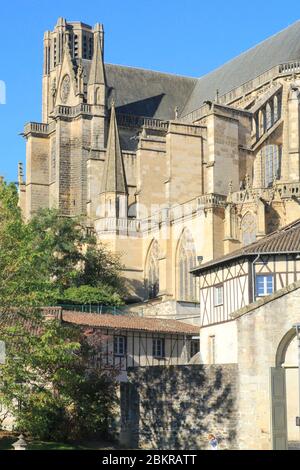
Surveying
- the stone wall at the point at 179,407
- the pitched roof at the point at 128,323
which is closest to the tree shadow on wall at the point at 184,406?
the stone wall at the point at 179,407

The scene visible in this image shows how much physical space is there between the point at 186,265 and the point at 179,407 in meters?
27.5

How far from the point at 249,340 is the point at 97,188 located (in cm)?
4284

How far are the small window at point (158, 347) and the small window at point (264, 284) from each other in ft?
26.3

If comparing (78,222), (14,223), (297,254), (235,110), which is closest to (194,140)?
(235,110)

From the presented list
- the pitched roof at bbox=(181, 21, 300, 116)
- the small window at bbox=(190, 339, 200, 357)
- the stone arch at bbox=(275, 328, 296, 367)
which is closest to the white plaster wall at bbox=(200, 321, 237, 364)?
the small window at bbox=(190, 339, 200, 357)

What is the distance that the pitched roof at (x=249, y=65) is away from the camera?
71.2m

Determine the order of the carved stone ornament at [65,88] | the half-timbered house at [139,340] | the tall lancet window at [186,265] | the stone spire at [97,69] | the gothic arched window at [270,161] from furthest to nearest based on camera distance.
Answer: the carved stone ornament at [65,88] → the stone spire at [97,69] → the gothic arched window at [270,161] → the tall lancet window at [186,265] → the half-timbered house at [139,340]

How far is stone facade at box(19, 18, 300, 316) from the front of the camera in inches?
2261

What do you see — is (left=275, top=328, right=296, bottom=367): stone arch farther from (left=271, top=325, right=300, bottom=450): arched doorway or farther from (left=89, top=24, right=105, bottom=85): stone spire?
(left=89, top=24, right=105, bottom=85): stone spire

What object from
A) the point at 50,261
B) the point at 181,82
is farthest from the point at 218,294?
the point at 181,82

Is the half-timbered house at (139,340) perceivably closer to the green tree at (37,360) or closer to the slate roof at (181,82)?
the green tree at (37,360)

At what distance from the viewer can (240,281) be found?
38.9 m

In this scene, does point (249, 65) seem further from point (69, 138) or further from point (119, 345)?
point (119, 345)

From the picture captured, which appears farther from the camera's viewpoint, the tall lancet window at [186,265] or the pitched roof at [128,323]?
the tall lancet window at [186,265]
